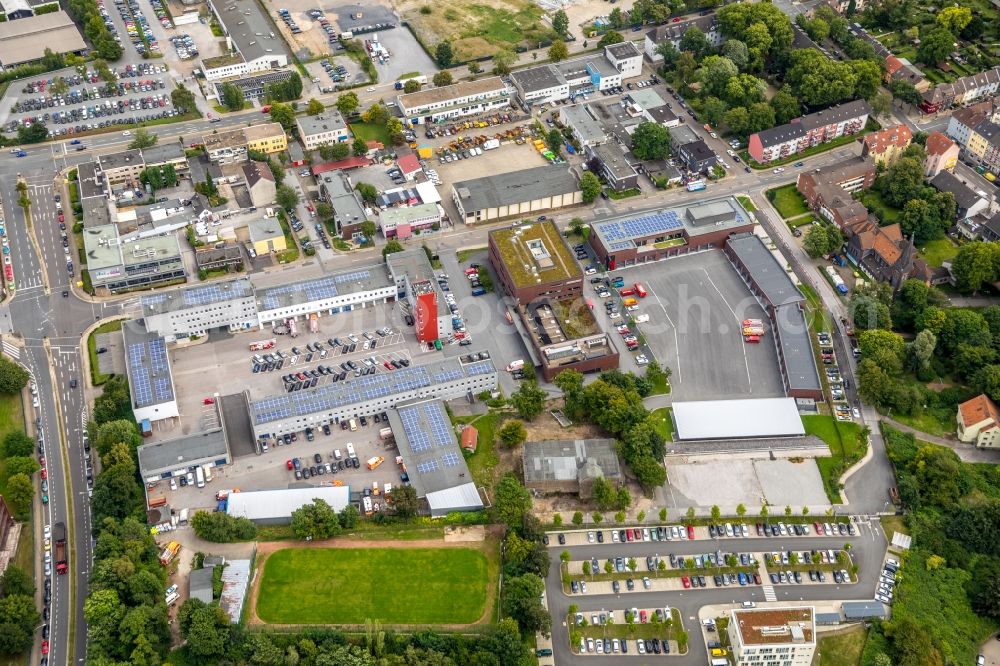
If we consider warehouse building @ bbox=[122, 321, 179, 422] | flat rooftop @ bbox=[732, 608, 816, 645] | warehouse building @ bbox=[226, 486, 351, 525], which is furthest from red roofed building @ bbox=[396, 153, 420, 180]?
flat rooftop @ bbox=[732, 608, 816, 645]

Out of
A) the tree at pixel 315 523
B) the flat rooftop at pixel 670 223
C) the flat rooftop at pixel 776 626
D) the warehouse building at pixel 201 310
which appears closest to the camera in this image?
the flat rooftop at pixel 776 626

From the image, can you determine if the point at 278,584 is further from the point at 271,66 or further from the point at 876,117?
the point at 876,117

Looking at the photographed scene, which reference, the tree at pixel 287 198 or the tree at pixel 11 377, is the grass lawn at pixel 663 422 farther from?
the tree at pixel 11 377

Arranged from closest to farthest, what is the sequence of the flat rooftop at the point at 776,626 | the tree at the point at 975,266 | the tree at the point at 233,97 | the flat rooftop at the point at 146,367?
1. the flat rooftop at the point at 776,626
2. the flat rooftop at the point at 146,367
3. the tree at the point at 975,266
4. the tree at the point at 233,97

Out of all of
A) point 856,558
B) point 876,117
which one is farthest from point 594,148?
point 856,558

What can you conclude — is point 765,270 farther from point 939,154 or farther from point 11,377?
point 11,377

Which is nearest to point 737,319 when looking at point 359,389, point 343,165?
point 359,389

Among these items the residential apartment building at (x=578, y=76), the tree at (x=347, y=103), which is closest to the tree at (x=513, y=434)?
the tree at (x=347, y=103)
